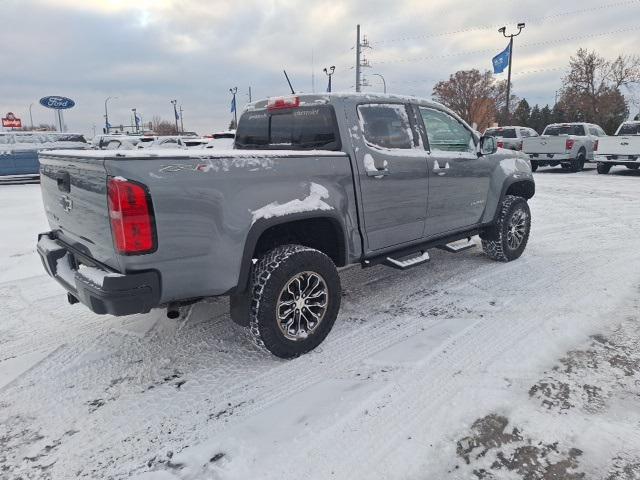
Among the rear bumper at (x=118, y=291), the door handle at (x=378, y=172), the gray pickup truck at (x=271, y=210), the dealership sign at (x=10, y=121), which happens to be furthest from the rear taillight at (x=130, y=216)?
the dealership sign at (x=10, y=121)

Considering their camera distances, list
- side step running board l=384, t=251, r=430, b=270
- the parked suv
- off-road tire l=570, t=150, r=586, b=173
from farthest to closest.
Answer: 1. the parked suv
2. off-road tire l=570, t=150, r=586, b=173
3. side step running board l=384, t=251, r=430, b=270

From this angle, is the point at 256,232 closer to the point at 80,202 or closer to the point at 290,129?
the point at 80,202

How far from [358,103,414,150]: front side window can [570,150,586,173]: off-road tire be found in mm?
15912

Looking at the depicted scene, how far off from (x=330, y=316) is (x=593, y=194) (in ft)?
34.6

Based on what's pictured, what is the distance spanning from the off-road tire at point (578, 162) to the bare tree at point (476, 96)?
145 ft

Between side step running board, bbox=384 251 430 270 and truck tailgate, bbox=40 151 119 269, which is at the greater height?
truck tailgate, bbox=40 151 119 269

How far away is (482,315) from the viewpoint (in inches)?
156

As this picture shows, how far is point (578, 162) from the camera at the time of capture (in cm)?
1762

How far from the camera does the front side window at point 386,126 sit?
380 cm

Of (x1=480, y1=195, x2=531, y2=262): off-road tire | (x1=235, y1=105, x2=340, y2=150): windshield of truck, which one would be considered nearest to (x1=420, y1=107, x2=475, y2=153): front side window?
(x1=480, y1=195, x2=531, y2=262): off-road tire

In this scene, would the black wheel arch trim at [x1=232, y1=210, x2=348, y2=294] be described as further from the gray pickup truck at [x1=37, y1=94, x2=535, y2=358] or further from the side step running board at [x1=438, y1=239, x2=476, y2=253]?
the side step running board at [x1=438, y1=239, x2=476, y2=253]

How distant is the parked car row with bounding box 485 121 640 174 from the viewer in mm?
15469

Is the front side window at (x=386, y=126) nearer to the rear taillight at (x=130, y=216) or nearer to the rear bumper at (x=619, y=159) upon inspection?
the rear taillight at (x=130, y=216)

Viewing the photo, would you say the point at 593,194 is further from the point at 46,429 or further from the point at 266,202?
the point at 46,429
